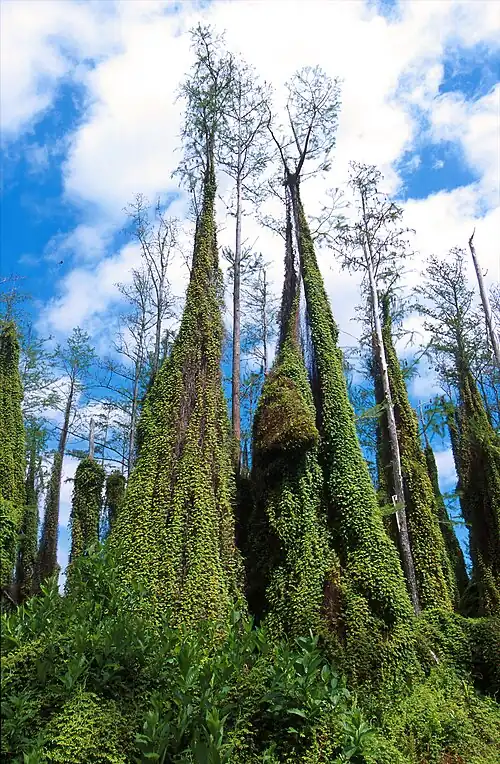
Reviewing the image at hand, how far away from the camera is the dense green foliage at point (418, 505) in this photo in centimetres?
1442

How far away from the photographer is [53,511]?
85.4 feet

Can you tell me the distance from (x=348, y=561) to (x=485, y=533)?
7.10 meters

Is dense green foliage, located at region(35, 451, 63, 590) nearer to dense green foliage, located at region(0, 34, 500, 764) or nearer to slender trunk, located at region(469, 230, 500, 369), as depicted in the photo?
dense green foliage, located at region(0, 34, 500, 764)

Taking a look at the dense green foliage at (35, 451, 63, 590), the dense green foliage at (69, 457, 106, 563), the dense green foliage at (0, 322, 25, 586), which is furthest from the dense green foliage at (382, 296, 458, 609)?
the dense green foliage at (35, 451, 63, 590)

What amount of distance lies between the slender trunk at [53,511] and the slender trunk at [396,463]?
46.6 feet

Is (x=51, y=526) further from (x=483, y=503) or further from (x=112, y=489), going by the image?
(x=483, y=503)

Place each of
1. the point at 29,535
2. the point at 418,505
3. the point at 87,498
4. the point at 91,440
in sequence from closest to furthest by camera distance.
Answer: the point at 418,505 → the point at 87,498 → the point at 91,440 → the point at 29,535

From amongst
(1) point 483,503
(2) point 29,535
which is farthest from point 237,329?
(2) point 29,535

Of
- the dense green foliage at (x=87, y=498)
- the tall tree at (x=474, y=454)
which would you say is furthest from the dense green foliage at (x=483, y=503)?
the dense green foliage at (x=87, y=498)

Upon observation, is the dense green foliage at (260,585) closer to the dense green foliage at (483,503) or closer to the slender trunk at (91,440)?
the dense green foliage at (483,503)

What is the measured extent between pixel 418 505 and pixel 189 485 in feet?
22.8

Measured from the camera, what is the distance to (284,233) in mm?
17984

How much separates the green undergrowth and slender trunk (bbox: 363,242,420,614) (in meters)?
4.49

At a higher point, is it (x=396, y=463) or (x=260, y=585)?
(x=396, y=463)
